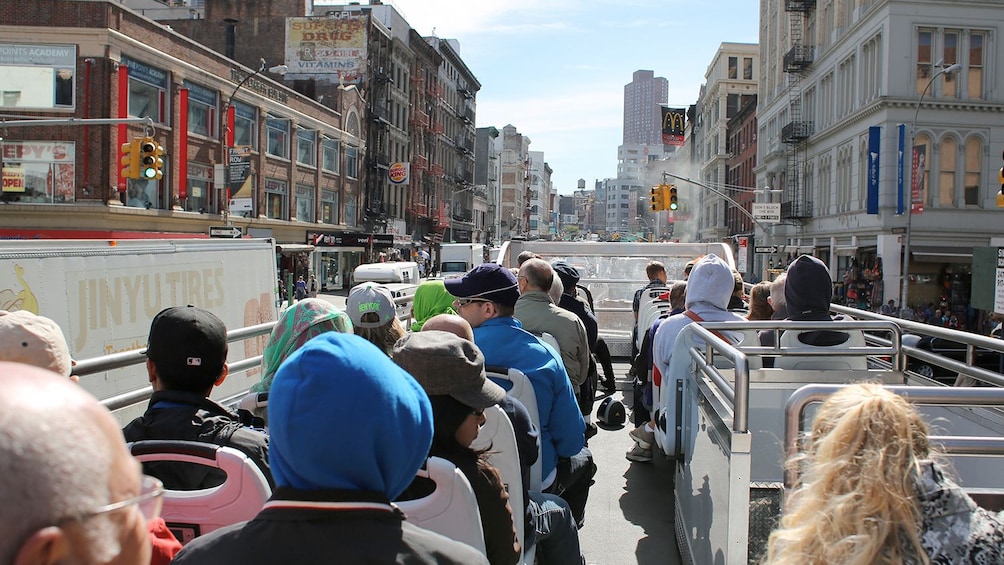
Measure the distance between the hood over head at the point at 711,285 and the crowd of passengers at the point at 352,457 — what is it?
7.70 feet

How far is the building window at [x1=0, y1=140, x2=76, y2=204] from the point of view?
97.3 feet

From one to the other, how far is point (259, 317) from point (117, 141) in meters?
23.9

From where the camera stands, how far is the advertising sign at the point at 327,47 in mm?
52281

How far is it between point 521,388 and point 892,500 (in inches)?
83.2

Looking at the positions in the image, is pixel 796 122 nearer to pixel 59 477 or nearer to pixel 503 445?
pixel 503 445

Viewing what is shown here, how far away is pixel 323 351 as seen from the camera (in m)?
1.71

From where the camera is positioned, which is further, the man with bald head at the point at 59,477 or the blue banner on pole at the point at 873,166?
the blue banner on pole at the point at 873,166

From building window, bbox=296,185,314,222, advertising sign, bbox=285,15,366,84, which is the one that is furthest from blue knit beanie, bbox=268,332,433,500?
advertising sign, bbox=285,15,366,84

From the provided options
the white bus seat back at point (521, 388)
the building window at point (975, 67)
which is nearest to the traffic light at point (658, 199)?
the building window at point (975, 67)

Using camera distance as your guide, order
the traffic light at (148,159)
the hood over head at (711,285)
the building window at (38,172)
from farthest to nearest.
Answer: the building window at (38,172) < the traffic light at (148,159) < the hood over head at (711,285)

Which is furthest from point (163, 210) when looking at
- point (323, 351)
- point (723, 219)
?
point (723, 219)

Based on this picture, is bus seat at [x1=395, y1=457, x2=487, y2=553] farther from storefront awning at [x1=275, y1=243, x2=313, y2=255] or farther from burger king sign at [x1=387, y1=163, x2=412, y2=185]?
burger king sign at [x1=387, y1=163, x2=412, y2=185]

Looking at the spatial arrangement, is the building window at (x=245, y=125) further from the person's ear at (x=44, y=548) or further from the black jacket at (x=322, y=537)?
the person's ear at (x=44, y=548)

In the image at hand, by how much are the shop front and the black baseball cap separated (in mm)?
43385
